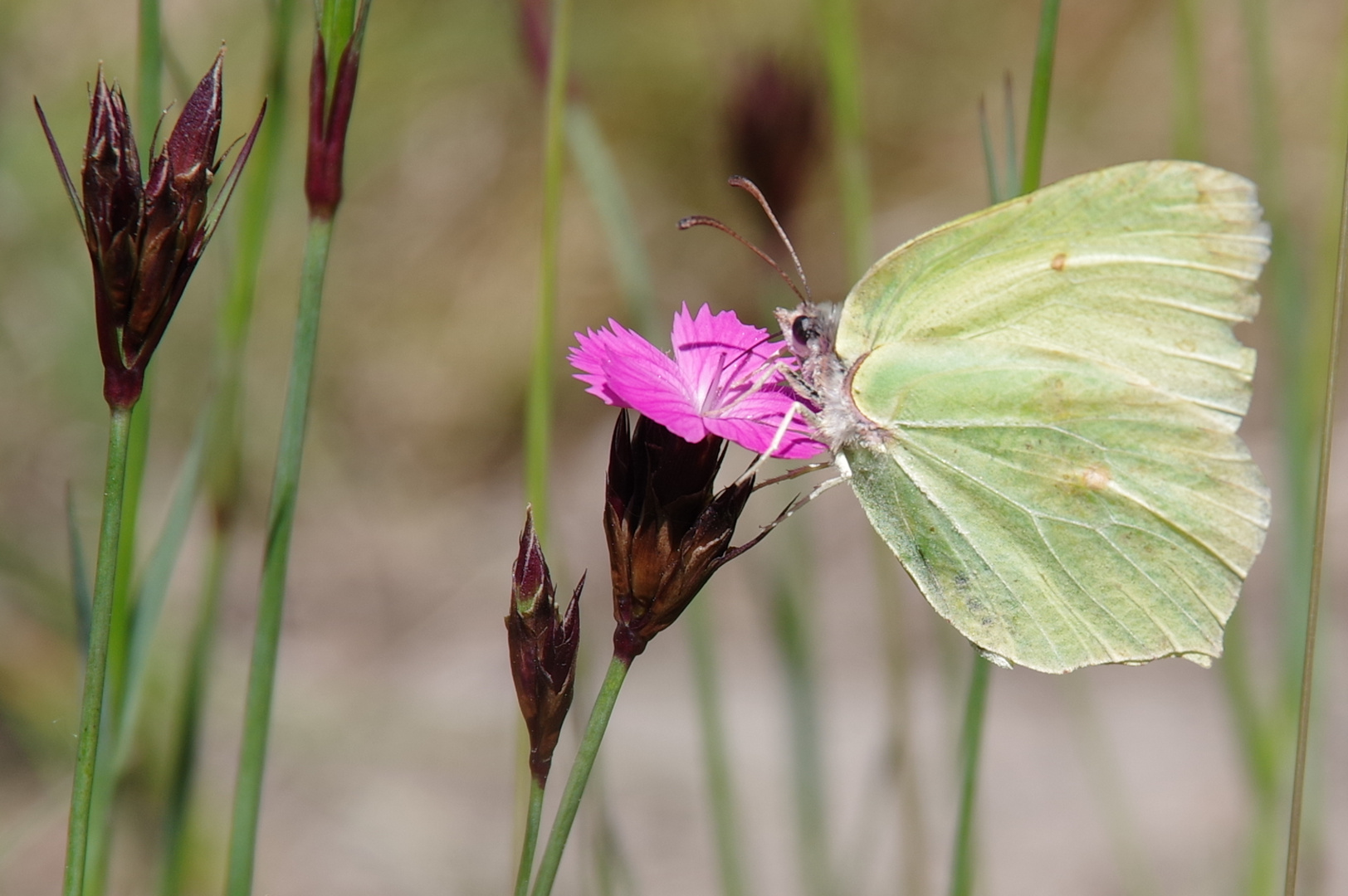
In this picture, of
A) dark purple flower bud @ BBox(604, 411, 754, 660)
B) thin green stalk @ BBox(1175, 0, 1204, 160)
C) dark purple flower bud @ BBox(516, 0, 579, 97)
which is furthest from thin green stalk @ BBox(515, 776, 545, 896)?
thin green stalk @ BBox(1175, 0, 1204, 160)

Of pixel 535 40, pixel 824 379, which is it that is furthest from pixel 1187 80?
pixel 535 40

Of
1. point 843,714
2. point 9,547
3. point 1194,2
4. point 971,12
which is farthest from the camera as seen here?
point 971,12

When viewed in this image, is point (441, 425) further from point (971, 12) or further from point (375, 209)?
point (971, 12)

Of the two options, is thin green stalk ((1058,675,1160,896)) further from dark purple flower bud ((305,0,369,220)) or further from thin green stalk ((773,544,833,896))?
dark purple flower bud ((305,0,369,220))

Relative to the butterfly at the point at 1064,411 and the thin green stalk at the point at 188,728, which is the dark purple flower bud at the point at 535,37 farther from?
the thin green stalk at the point at 188,728

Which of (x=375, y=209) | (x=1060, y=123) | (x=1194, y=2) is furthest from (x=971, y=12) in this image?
(x=1194, y=2)

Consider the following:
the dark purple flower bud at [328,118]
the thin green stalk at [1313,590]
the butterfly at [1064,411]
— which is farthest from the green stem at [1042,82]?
the dark purple flower bud at [328,118]

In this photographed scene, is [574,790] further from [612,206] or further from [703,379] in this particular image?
[612,206]
